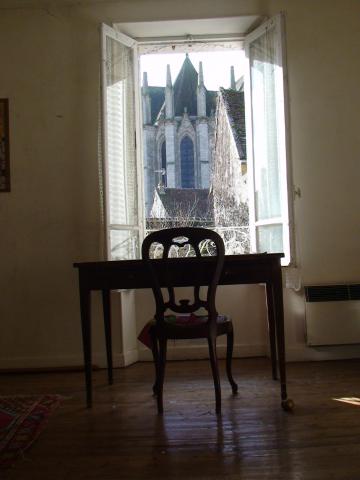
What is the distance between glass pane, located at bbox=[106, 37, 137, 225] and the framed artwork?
2.61 ft

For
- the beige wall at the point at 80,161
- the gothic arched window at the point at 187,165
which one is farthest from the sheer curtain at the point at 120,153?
the gothic arched window at the point at 187,165

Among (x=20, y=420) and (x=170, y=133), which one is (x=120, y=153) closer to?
(x=20, y=420)

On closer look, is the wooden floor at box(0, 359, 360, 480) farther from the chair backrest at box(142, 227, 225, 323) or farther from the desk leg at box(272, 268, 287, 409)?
the chair backrest at box(142, 227, 225, 323)

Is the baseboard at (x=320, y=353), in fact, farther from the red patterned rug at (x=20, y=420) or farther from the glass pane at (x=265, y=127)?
the red patterned rug at (x=20, y=420)

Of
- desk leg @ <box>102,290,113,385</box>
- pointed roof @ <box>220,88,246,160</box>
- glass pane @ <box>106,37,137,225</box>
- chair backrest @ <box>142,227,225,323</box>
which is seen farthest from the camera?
pointed roof @ <box>220,88,246,160</box>

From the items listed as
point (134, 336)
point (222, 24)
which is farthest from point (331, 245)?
point (222, 24)

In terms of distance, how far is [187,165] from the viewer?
4.68 metres

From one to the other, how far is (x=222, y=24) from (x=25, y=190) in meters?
2.05

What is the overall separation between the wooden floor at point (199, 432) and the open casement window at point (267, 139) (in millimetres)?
1069

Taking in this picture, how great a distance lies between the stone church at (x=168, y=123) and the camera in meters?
3.97

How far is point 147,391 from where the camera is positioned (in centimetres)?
271

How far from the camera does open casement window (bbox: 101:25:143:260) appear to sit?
3330 mm

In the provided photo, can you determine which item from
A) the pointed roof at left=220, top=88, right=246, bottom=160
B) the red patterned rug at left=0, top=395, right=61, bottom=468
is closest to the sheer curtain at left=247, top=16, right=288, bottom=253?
the pointed roof at left=220, top=88, right=246, bottom=160

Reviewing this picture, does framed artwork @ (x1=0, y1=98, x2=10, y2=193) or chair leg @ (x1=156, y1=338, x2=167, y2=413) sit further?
framed artwork @ (x1=0, y1=98, x2=10, y2=193)
